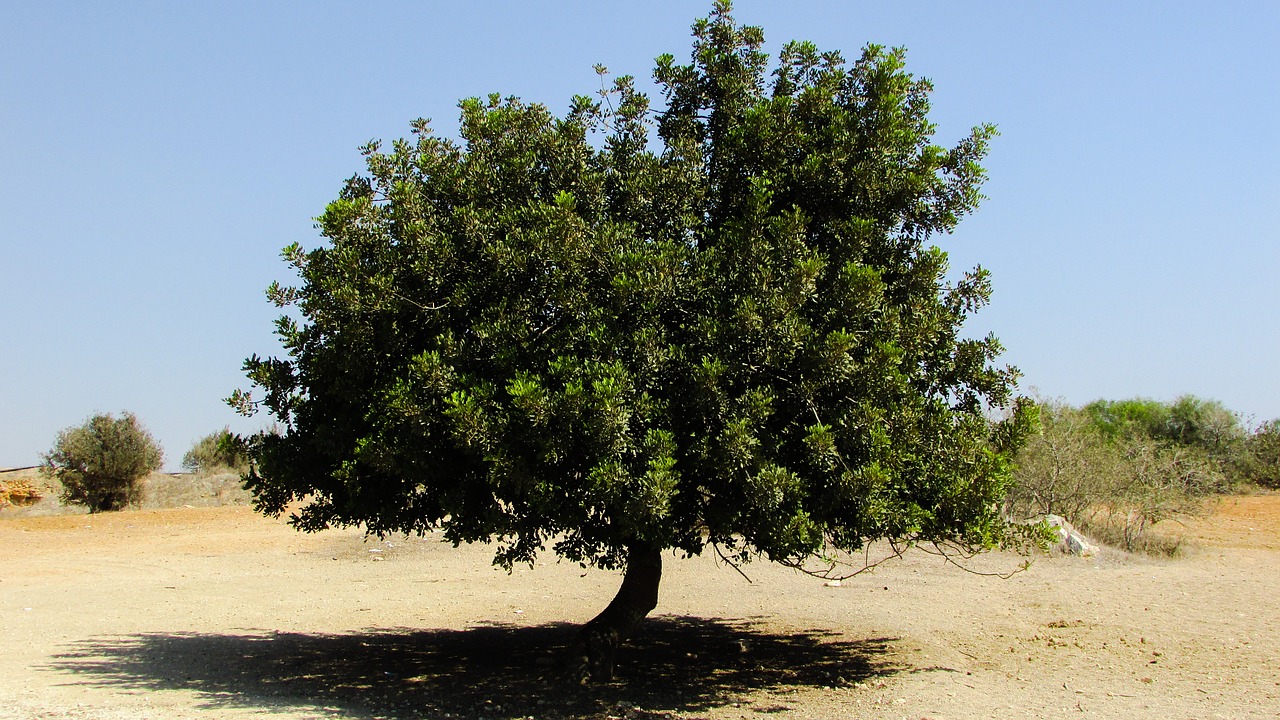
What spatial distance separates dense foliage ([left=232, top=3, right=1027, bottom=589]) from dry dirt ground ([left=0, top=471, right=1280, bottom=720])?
6.43 feet

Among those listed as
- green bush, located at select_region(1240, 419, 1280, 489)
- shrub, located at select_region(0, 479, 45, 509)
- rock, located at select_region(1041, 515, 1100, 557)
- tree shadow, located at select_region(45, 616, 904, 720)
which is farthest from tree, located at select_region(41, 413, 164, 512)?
green bush, located at select_region(1240, 419, 1280, 489)

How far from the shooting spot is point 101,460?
31891mm

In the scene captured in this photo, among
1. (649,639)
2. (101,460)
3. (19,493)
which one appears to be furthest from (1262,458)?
(19,493)

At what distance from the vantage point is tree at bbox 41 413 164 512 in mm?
31719

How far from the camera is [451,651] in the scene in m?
12.7

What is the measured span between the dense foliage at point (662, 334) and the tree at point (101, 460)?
25.7 m

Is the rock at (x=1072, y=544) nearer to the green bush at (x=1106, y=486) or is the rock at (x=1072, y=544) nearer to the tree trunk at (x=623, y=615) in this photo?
the green bush at (x=1106, y=486)

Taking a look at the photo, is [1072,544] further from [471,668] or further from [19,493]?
[19,493]

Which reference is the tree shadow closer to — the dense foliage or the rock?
the dense foliage

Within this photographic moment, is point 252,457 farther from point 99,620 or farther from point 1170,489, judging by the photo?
point 1170,489

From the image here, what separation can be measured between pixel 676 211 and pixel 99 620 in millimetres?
11158

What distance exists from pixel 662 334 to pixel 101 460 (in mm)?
30022

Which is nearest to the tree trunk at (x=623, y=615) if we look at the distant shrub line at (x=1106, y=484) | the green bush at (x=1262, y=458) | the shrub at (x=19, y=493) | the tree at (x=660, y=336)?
the tree at (x=660, y=336)

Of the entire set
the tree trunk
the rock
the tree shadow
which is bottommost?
the tree shadow
